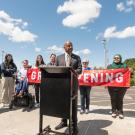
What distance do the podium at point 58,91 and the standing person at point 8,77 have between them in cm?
441

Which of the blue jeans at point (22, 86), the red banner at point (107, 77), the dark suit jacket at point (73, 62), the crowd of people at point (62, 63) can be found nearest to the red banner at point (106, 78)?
the red banner at point (107, 77)

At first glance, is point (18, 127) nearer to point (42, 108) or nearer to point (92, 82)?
point (42, 108)

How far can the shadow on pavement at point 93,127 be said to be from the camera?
267 inches

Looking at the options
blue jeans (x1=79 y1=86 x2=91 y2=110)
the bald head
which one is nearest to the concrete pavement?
blue jeans (x1=79 y1=86 x2=91 y2=110)

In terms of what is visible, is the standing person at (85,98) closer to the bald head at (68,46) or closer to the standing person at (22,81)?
the standing person at (22,81)

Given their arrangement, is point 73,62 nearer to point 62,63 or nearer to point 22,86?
point 62,63

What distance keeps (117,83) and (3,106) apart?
4155 mm

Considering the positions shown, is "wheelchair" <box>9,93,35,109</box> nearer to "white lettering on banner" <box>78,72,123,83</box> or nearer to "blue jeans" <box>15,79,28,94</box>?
"blue jeans" <box>15,79,28,94</box>

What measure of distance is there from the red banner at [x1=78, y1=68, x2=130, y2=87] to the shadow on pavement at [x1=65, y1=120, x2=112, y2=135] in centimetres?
143

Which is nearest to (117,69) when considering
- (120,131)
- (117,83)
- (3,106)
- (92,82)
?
(117,83)

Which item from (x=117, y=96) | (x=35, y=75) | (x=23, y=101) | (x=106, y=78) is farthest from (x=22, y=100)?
(x=117, y=96)

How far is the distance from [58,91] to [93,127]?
200 centimetres

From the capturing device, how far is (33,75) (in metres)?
10.6

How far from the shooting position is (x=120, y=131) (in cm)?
688
